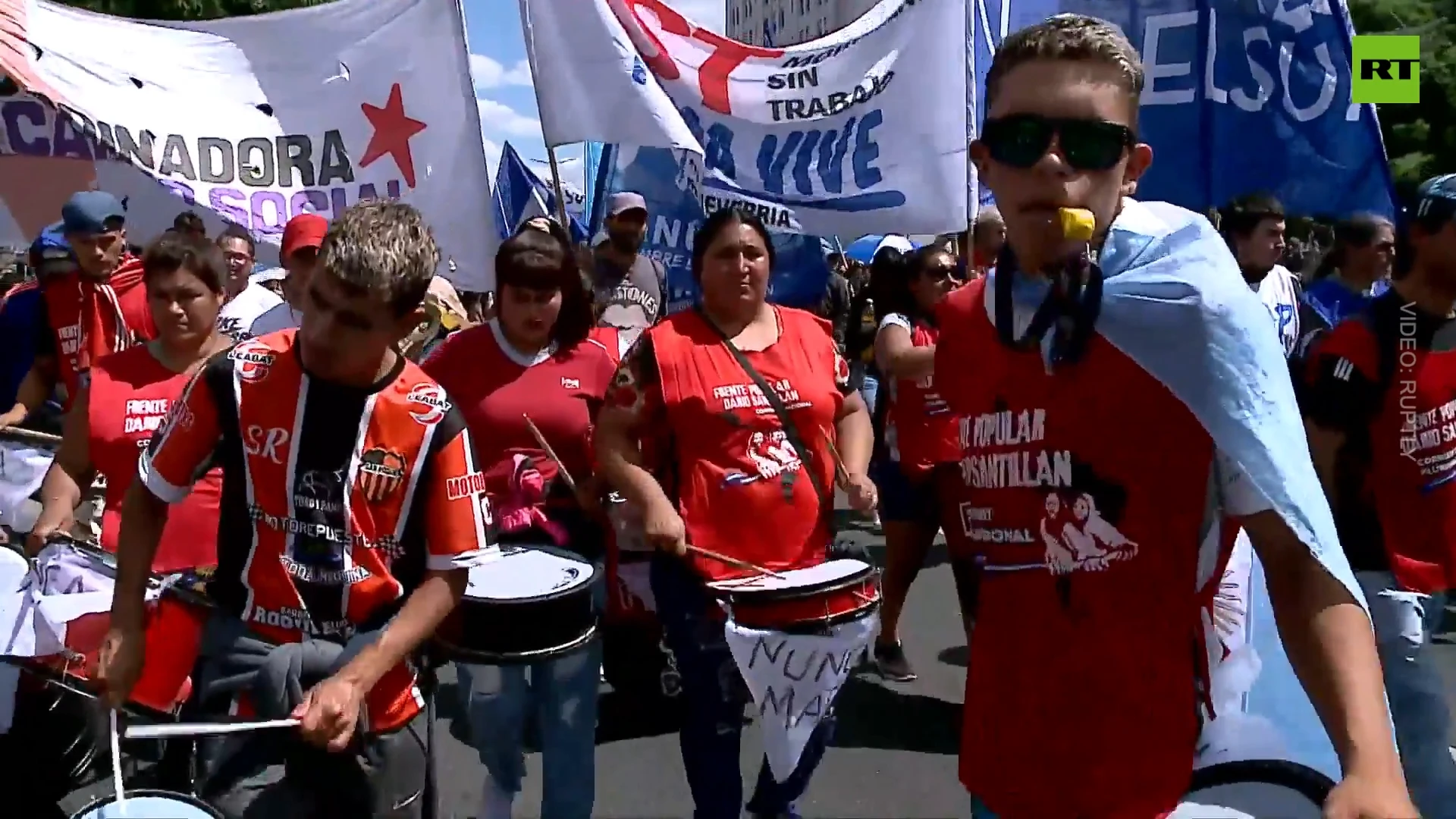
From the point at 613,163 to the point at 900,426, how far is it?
128 inches

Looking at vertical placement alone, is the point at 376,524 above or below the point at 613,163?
below

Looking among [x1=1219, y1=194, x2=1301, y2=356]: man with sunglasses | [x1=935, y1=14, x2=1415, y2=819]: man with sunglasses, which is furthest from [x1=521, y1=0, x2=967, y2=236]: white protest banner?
[x1=935, y1=14, x2=1415, y2=819]: man with sunglasses

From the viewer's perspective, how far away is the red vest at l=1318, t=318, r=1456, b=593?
10.8 ft

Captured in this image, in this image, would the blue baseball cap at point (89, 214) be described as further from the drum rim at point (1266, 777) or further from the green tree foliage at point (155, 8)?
the green tree foliage at point (155, 8)

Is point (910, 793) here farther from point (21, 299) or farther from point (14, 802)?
point (21, 299)

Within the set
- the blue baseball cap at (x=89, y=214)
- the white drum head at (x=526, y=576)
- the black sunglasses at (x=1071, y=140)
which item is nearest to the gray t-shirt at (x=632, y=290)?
the blue baseball cap at (x=89, y=214)

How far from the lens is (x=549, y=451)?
4.04 m

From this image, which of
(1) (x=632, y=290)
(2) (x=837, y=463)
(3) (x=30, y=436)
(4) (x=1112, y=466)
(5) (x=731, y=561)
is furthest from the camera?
(1) (x=632, y=290)

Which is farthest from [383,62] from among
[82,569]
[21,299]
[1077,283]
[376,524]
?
[1077,283]

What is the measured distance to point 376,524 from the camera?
8.20 ft

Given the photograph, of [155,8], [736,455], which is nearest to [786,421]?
[736,455]

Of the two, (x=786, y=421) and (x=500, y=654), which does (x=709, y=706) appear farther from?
(x=786, y=421)

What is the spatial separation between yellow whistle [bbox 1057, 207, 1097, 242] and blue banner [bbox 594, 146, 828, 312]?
5354 mm

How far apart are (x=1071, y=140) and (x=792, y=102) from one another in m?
4.07
